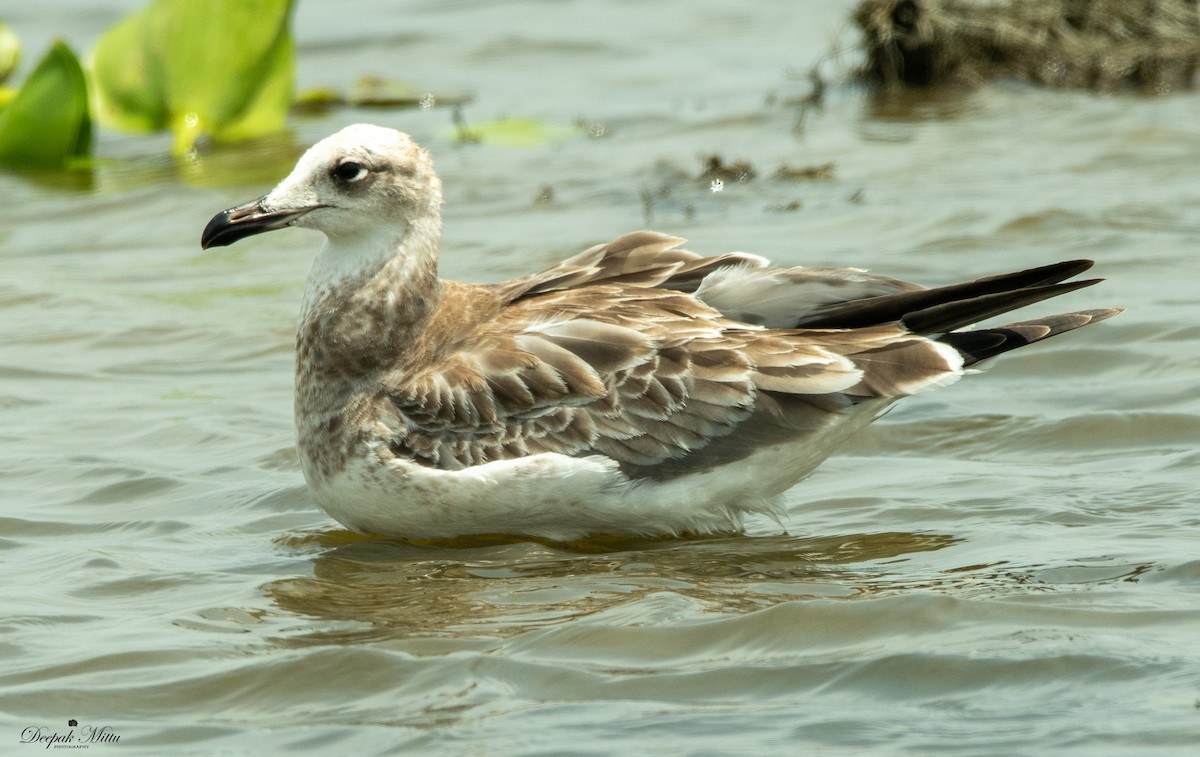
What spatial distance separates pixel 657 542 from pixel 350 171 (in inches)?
78.1

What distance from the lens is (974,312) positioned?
707 cm

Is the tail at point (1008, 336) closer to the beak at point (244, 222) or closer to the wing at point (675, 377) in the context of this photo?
the wing at point (675, 377)

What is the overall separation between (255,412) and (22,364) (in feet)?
5.29

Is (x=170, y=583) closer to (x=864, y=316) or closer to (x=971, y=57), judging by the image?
(x=864, y=316)

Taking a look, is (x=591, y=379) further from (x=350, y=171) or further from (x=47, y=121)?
(x=47, y=121)

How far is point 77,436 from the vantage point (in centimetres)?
903

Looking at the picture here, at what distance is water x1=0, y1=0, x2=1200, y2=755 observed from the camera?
5762 millimetres

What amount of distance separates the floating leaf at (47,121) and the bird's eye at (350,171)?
6531mm

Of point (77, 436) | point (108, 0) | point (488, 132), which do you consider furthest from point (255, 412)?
point (108, 0)

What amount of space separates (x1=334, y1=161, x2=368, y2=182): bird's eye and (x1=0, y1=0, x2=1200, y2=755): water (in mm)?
1538

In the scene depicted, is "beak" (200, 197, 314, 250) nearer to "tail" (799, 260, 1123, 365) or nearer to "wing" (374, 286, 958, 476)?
"wing" (374, 286, 958, 476)

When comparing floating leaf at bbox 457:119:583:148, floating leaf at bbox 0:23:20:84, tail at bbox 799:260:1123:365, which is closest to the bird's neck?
tail at bbox 799:260:1123:365

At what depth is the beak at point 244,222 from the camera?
23.9 feet
